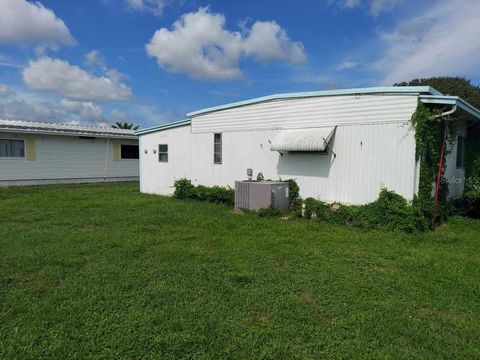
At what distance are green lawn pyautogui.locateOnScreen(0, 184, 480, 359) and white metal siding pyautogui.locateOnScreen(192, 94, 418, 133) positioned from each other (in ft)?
8.42

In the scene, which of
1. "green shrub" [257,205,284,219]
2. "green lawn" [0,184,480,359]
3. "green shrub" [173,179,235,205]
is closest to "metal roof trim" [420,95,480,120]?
"green lawn" [0,184,480,359]

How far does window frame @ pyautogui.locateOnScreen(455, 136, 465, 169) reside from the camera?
961 cm

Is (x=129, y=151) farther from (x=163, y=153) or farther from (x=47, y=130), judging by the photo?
(x=163, y=153)

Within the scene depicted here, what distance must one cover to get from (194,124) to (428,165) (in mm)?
7349

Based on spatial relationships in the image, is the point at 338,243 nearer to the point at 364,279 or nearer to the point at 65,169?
the point at 364,279

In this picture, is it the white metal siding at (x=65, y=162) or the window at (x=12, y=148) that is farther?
the white metal siding at (x=65, y=162)

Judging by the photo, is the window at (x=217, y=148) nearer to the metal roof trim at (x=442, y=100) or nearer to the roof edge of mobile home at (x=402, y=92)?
the roof edge of mobile home at (x=402, y=92)

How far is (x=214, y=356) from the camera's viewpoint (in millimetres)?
2768

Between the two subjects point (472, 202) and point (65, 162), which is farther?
point (65, 162)

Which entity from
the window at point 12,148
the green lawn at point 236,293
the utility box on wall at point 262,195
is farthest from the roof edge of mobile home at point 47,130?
the utility box on wall at point 262,195

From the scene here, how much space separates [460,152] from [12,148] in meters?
17.7

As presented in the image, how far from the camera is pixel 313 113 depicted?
28.5 ft

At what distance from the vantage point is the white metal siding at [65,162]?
16000mm

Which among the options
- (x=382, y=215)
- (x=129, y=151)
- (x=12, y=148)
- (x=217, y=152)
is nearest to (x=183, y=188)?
(x=217, y=152)
